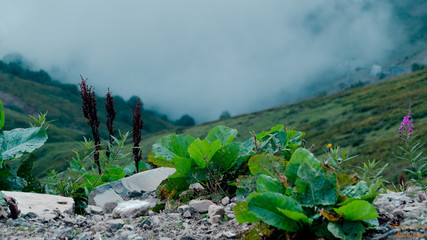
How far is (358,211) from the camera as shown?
235cm

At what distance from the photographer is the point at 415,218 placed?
2.70 meters

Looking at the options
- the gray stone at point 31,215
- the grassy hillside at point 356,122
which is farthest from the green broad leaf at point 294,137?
the grassy hillside at point 356,122

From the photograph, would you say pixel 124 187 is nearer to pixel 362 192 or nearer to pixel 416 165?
pixel 362 192

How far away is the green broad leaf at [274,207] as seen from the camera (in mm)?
2426

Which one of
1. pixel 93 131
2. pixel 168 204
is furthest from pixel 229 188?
pixel 93 131

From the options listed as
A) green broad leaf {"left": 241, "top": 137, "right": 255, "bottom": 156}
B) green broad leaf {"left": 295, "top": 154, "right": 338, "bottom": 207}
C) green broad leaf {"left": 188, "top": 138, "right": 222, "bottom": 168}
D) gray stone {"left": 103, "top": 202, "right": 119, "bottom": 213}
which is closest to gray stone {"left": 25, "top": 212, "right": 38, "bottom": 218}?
gray stone {"left": 103, "top": 202, "right": 119, "bottom": 213}

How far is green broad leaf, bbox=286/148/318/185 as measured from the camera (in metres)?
2.76

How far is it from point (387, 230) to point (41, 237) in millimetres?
2527

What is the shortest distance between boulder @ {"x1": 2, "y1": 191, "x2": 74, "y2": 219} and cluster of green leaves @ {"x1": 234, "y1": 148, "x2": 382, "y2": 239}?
202 cm

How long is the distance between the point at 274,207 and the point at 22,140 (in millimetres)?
3376

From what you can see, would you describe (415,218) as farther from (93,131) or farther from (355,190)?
(93,131)

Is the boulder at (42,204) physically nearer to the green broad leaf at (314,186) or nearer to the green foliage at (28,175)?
the green foliage at (28,175)

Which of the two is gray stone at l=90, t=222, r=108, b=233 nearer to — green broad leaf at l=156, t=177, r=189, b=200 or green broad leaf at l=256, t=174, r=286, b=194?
green broad leaf at l=156, t=177, r=189, b=200

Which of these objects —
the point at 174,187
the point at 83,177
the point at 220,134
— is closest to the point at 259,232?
the point at 174,187
